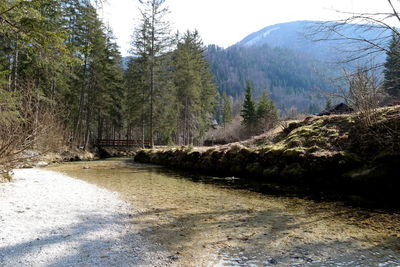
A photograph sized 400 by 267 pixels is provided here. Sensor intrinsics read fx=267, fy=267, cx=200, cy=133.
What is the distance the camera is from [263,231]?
423 centimetres

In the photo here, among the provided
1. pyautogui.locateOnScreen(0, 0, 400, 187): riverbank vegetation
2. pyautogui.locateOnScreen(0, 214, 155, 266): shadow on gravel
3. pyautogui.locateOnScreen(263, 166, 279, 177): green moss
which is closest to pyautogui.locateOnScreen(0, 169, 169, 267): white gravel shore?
pyautogui.locateOnScreen(0, 214, 155, 266): shadow on gravel

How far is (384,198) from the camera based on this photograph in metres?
6.36

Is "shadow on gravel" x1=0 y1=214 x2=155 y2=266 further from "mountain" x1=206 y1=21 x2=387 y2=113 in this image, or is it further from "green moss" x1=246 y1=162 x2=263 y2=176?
"mountain" x1=206 y1=21 x2=387 y2=113

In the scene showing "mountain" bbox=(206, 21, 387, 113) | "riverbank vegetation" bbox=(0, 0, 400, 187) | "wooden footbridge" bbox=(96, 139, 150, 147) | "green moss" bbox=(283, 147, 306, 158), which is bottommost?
"green moss" bbox=(283, 147, 306, 158)

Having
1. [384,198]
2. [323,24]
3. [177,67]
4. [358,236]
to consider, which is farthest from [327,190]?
[177,67]

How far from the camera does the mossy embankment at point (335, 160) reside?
6.74m

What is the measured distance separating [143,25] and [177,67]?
21.1 feet

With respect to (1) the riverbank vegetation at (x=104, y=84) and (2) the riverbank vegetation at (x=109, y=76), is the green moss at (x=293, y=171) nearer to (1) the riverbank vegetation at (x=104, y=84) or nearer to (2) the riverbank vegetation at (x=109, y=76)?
(1) the riverbank vegetation at (x=104, y=84)

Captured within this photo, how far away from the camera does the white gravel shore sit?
3107mm

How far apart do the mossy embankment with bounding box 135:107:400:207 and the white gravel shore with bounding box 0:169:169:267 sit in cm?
535

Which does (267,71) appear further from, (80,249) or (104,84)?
(80,249)

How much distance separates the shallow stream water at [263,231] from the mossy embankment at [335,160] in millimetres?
1623

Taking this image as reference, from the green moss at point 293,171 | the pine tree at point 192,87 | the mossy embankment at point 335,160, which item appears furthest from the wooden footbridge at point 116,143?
the green moss at point 293,171

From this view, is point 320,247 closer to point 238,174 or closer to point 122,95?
point 238,174
